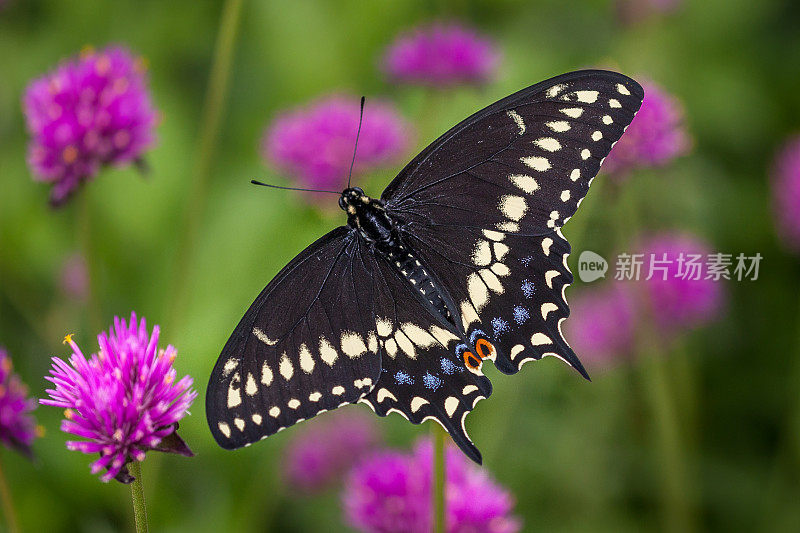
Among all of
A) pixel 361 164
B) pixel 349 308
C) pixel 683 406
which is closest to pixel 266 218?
pixel 361 164

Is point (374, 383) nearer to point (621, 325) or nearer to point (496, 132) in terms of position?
point (496, 132)

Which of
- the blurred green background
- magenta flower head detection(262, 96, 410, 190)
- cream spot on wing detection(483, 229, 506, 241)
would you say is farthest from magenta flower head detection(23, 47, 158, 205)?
cream spot on wing detection(483, 229, 506, 241)

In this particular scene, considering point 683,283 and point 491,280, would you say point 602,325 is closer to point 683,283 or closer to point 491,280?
point 683,283

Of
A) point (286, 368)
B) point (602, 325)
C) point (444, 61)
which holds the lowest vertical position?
point (286, 368)

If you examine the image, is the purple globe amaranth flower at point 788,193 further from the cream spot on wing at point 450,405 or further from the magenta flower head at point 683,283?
the cream spot on wing at point 450,405

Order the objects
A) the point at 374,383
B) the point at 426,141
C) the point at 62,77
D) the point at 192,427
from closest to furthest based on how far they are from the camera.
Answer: the point at 374,383 → the point at 62,77 → the point at 192,427 → the point at 426,141

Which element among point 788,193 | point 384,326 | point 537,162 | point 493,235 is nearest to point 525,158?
point 537,162
